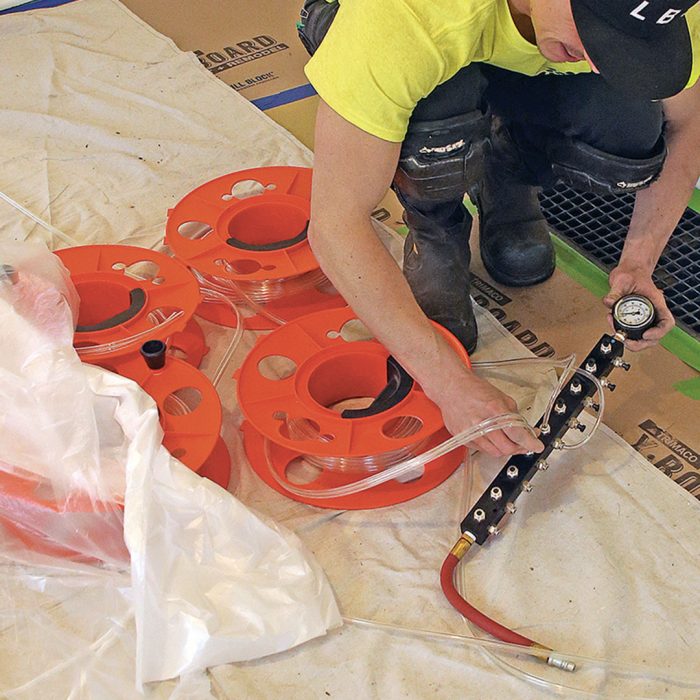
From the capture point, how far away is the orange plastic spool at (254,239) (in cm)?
146

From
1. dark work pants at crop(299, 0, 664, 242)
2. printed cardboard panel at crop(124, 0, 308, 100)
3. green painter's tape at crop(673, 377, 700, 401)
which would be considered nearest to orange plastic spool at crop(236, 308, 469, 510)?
dark work pants at crop(299, 0, 664, 242)

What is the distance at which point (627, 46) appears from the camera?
883 mm

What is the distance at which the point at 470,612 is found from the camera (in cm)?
106

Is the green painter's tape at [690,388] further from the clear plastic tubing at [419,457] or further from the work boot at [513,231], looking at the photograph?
the work boot at [513,231]

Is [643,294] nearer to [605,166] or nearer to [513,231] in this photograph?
[605,166]

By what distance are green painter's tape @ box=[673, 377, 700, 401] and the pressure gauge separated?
0.21 metres

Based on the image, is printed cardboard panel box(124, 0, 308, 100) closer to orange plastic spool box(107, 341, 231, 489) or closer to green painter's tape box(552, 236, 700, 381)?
green painter's tape box(552, 236, 700, 381)

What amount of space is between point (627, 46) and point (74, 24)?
165 centimetres

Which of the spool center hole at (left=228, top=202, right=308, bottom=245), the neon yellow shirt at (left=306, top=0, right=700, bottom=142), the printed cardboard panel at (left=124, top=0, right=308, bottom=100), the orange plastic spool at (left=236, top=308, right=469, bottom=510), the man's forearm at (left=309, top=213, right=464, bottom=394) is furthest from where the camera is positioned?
the printed cardboard panel at (left=124, top=0, right=308, bottom=100)

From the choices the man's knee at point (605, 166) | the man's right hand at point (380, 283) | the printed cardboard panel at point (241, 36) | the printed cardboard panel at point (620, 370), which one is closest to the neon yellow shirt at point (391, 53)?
the man's right hand at point (380, 283)

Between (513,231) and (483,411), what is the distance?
0.50 meters

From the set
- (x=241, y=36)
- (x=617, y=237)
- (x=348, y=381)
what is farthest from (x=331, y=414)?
(x=241, y=36)

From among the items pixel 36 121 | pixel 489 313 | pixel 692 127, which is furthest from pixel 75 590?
pixel 36 121

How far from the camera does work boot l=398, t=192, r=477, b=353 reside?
135 centimetres
